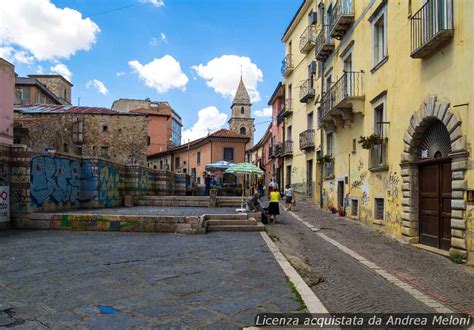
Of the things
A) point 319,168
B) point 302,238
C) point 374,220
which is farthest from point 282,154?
point 302,238

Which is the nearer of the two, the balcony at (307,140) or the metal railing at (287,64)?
the balcony at (307,140)

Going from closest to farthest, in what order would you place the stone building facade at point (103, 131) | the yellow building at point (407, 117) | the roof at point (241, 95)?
the yellow building at point (407, 117) → the stone building facade at point (103, 131) → the roof at point (241, 95)

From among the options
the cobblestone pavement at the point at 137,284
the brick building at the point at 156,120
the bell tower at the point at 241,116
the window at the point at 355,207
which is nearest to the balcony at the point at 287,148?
the window at the point at 355,207

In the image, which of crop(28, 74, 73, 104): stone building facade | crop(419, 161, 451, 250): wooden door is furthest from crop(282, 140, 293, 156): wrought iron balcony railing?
crop(28, 74, 73, 104): stone building facade

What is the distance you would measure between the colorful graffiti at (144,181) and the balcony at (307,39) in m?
11.8

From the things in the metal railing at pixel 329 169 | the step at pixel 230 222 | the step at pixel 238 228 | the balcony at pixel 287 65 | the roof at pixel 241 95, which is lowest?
the step at pixel 238 228

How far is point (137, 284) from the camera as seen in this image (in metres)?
5.60

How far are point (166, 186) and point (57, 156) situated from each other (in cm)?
1107

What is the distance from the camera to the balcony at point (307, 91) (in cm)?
2438

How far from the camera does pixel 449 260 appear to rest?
852 centimetres

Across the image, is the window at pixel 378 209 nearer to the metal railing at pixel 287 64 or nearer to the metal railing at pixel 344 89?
the metal railing at pixel 344 89

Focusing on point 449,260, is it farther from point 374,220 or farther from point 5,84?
point 5,84

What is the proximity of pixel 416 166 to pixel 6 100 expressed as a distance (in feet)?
60.3

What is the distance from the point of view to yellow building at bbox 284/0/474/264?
8391 millimetres
